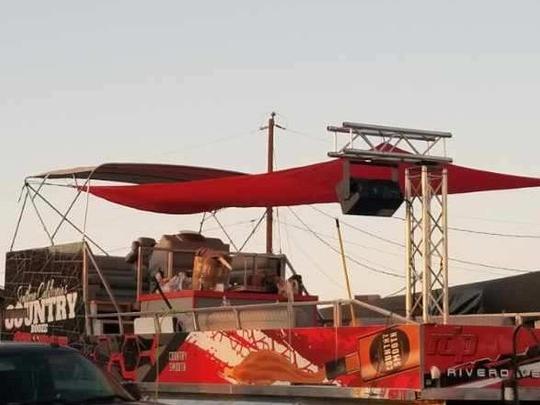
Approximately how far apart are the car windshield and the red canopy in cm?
652

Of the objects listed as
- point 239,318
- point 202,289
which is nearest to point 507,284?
point 202,289

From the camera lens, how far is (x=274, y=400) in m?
12.9

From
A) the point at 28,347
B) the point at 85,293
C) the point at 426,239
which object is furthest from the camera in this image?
the point at 85,293

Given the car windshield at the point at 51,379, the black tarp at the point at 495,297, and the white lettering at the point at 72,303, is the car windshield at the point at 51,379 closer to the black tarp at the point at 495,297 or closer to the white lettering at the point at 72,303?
the white lettering at the point at 72,303

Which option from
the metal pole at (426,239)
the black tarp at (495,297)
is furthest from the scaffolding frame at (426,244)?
the black tarp at (495,297)

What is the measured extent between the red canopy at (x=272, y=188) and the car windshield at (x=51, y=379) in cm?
652

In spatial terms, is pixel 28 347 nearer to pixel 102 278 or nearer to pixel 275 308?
pixel 275 308

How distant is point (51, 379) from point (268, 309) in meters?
4.98

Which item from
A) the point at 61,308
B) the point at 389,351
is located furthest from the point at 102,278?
the point at 389,351

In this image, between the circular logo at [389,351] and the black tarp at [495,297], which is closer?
the circular logo at [389,351]

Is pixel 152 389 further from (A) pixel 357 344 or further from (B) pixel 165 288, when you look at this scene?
(A) pixel 357 344

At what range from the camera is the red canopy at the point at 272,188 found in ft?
52.5

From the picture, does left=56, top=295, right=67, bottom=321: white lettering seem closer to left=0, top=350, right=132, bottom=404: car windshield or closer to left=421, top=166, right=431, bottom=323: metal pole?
left=421, top=166, right=431, bottom=323: metal pole

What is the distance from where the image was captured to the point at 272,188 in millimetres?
16516
